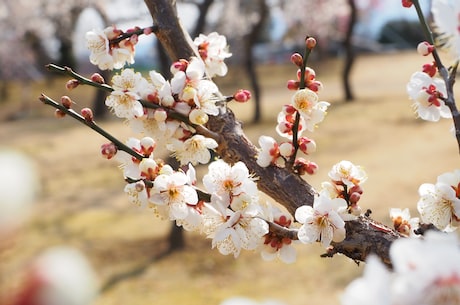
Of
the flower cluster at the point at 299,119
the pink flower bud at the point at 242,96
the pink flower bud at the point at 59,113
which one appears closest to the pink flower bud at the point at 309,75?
the flower cluster at the point at 299,119

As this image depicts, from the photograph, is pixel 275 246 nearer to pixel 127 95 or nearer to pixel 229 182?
pixel 229 182

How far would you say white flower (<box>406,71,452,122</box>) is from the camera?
2.79ft

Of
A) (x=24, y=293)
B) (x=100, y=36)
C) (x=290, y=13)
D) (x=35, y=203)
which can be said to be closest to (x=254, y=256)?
(x=35, y=203)

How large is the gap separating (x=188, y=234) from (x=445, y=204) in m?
3.96

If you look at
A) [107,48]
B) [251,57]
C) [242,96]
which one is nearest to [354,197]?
[242,96]

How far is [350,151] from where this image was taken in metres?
6.86

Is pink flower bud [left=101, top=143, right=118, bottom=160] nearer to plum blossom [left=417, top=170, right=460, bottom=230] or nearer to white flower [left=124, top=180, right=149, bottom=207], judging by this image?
white flower [left=124, top=180, right=149, bottom=207]

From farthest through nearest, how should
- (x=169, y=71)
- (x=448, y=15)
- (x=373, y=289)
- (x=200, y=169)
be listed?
(x=200, y=169), (x=169, y=71), (x=448, y=15), (x=373, y=289)

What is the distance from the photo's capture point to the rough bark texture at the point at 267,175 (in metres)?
0.75

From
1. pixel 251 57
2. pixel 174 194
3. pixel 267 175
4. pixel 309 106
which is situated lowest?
pixel 174 194

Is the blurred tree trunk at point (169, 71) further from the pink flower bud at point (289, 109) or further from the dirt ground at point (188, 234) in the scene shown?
the pink flower bud at point (289, 109)

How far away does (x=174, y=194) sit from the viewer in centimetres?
80

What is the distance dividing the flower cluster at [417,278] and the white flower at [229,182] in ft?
1.46

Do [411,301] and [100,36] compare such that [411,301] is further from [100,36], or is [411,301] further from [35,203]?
[35,203]
